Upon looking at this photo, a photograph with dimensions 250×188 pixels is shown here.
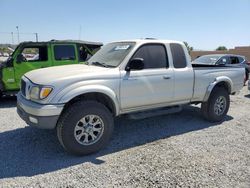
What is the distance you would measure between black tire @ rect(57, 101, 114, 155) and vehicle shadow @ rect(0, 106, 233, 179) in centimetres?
15

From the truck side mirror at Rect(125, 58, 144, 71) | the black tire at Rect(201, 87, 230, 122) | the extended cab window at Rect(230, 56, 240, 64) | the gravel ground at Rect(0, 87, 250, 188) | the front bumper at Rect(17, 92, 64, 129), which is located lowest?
the gravel ground at Rect(0, 87, 250, 188)

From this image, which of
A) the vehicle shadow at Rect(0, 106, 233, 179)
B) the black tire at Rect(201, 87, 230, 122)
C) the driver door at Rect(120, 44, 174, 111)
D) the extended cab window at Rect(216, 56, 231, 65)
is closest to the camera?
the vehicle shadow at Rect(0, 106, 233, 179)

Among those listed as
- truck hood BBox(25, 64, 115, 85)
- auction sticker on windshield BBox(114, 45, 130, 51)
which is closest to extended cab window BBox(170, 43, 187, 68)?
auction sticker on windshield BBox(114, 45, 130, 51)

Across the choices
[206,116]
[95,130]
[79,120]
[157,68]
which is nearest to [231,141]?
[206,116]

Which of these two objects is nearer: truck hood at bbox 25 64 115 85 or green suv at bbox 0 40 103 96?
truck hood at bbox 25 64 115 85

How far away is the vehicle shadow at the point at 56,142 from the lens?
374 cm

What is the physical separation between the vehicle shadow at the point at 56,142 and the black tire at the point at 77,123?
0.15 meters

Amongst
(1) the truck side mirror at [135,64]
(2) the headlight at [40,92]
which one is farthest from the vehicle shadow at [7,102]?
(1) the truck side mirror at [135,64]

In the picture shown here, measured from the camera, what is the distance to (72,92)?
12.6 ft

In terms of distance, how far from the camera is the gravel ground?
11.1 feet

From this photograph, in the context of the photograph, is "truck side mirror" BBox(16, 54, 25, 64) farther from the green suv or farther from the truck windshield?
the truck windshield

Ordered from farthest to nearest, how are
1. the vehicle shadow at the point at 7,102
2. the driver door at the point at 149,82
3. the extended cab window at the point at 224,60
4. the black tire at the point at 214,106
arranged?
the extended cab window at the point at 224,60, the vehicle shadow at the point at 7,102, the black tire at the point at 214,106, the driver door at the point at 149,82

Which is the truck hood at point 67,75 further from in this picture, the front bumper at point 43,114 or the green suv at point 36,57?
the green suv at point 36,57

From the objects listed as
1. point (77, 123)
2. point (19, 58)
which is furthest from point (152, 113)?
point (19, 58)
